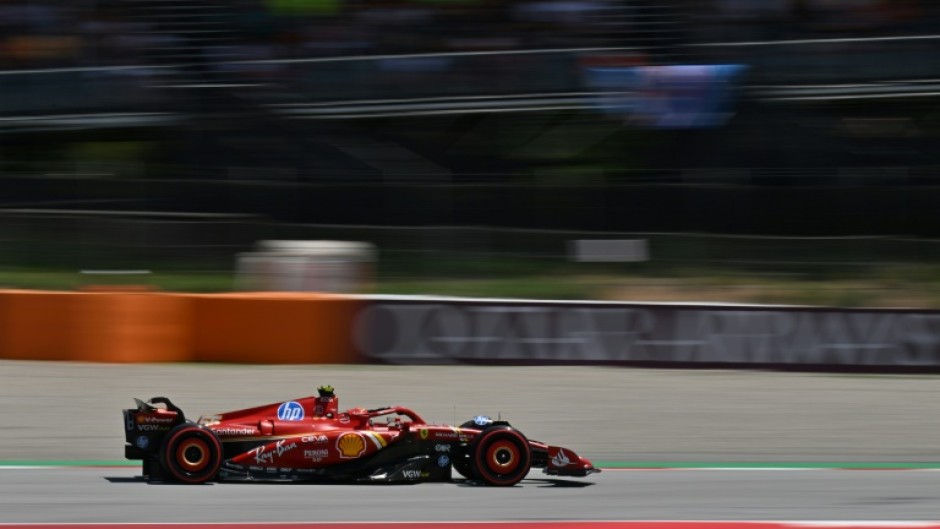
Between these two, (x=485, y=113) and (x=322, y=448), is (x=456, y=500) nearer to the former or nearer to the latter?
(x=322, y=448)

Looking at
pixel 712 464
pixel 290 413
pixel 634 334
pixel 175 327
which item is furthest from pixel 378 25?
pixel 290 413

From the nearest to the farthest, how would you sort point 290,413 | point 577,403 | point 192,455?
point 192,455 < point 290,413 < point 577,403

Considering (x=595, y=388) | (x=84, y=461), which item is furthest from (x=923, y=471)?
(x=84, y=461)

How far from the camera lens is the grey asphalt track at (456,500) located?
599 centimetres

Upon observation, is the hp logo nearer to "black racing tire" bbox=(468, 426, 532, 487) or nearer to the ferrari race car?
the ferrari race car

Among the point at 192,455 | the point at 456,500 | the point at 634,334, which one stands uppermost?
the point at 634,334

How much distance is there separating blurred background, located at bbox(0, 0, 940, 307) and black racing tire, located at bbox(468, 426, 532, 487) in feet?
19.3

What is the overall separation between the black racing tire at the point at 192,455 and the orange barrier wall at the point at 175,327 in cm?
537

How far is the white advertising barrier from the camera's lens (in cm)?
1163

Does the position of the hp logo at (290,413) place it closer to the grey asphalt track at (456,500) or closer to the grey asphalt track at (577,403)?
the grey asphalt track at (456,500)

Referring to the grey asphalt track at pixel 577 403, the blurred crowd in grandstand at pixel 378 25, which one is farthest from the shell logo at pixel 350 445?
the blurred crowd in grandstand at pixel 378 25

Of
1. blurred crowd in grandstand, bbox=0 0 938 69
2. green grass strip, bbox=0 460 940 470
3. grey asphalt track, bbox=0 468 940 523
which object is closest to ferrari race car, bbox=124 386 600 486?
grey asphalt track, bbox=0 468 940 523

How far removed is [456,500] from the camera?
248 inches

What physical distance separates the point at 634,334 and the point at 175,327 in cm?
405
